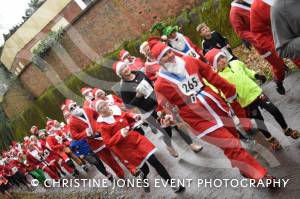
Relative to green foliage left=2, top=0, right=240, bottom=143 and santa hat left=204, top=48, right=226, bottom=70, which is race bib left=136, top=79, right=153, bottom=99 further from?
green foliage left=2, top=0, right=240, bottom=143

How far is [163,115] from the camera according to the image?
870 centimetres

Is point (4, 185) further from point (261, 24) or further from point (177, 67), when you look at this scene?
point (261, 24)

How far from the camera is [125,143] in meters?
7.29

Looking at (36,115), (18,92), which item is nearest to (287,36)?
(36,115)

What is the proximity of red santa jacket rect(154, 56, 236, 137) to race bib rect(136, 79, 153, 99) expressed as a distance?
111 inches

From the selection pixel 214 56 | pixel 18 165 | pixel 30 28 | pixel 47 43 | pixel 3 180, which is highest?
pixel 214 56

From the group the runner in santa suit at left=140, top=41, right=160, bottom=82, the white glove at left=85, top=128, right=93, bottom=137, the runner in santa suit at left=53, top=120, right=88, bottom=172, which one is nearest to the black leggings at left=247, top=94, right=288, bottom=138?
the runner in santa suit at left=140, top=41, right=160, bottom=82

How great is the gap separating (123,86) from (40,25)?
3253cm

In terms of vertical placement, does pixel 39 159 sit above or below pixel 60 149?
below

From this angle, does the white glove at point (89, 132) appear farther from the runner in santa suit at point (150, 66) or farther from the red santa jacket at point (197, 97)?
the red santa jacket at point (197, 97)

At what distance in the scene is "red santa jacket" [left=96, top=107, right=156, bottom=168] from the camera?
Answer: 7219mm

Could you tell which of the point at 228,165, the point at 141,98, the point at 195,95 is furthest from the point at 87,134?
the point at 195,95

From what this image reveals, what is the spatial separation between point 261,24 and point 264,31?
0.65ft

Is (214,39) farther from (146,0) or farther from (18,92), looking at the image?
(18,92)
